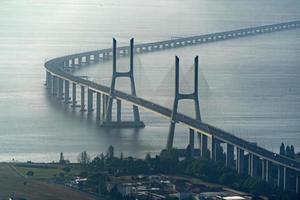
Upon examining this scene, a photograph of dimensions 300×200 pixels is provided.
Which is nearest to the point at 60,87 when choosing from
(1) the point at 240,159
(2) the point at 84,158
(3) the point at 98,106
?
(3) the point at 98,106

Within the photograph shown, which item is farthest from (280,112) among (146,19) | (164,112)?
(146,19)

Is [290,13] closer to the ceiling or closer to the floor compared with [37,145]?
closer to the ceiling

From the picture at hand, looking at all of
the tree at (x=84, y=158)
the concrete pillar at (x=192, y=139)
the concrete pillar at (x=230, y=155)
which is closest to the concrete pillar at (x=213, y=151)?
the concrete pillar at (x=230, y=155)

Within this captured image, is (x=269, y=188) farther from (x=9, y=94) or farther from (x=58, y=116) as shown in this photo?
(x=9, y=94)

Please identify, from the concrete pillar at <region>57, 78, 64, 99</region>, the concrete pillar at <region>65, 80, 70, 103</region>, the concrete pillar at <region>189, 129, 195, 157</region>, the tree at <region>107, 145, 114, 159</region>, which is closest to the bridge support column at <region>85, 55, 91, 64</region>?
the concrete pillar at <region>57, 78, 64, 99</region>

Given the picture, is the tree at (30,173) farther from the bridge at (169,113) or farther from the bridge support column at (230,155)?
the bridge support column at (230,155)

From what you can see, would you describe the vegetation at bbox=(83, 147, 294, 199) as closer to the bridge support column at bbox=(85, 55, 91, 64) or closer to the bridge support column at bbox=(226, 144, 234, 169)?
the bridge support column at bbox=(226, 144, 234, 169)

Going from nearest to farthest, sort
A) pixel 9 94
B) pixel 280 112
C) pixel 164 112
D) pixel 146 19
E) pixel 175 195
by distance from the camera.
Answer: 1. pixel 175 195
2. pixel 164 112
3. pixel 280 112
4. pixel 9 94
5. pixel 146 19

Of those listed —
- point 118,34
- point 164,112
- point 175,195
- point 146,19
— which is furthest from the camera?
point 146,19
